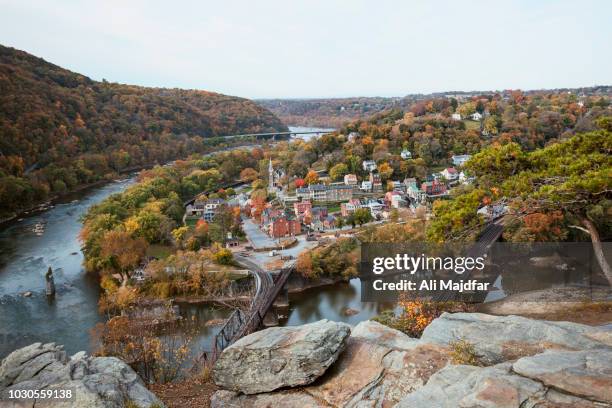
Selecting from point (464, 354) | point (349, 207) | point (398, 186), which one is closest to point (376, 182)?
point (398, 186)

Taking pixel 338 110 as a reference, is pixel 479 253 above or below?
below

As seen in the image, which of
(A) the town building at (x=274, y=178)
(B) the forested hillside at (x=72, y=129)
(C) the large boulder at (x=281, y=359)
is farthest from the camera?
(A) the town building at (x=274, y=178)

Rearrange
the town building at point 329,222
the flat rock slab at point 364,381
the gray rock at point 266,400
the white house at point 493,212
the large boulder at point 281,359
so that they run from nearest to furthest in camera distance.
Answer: the flat rock slab at point 364,381 < the gray rock at point 266,400 < the large boulder at point 281,359 < the white house at point 493,212 < the town building at point 329,222

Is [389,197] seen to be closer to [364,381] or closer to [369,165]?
[369,165]

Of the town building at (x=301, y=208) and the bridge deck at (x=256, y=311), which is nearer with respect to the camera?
the bridge deck at (x=256, y=311)

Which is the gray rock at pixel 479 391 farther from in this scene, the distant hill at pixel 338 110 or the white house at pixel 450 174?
the distant hill at pixel 338 110

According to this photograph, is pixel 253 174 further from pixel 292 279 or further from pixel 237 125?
pixel 237 125

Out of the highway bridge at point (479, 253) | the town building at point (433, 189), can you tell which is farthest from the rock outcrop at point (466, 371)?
the town building at point (433, 189)

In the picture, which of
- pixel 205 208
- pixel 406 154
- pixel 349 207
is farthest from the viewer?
pixel 406 154

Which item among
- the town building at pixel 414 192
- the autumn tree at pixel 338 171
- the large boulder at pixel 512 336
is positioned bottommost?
the town building at pixel 414 192
